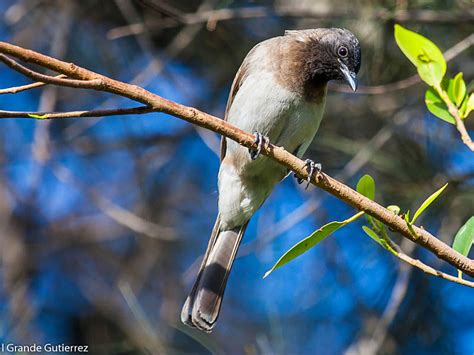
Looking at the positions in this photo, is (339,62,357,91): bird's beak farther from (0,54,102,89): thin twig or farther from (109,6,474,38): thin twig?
(0,54,102,89): thin twig

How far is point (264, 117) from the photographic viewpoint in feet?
11.6

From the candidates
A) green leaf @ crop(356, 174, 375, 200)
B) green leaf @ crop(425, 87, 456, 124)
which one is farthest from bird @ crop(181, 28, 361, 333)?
green leaf @ crop(356, 174, 375, 200)

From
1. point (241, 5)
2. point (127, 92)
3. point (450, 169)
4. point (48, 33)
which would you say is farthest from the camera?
point (48, 33)

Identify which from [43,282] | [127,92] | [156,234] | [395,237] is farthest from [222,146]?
[43,282]

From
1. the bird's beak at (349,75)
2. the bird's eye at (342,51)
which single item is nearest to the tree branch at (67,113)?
the bird's beak at (349,75)

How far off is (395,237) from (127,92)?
3055mm

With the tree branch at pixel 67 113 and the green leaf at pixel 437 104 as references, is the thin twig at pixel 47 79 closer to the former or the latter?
the tree branch at pixel 67 113

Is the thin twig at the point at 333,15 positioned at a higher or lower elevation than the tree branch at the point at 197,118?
higher

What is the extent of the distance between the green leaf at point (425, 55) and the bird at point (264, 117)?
1.53 metres

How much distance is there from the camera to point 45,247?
5.88 meters

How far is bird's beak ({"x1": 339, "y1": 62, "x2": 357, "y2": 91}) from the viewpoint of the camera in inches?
139

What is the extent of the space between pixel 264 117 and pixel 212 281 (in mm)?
868

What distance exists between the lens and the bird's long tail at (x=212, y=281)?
3387 millimetres

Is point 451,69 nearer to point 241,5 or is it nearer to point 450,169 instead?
point 450,169
